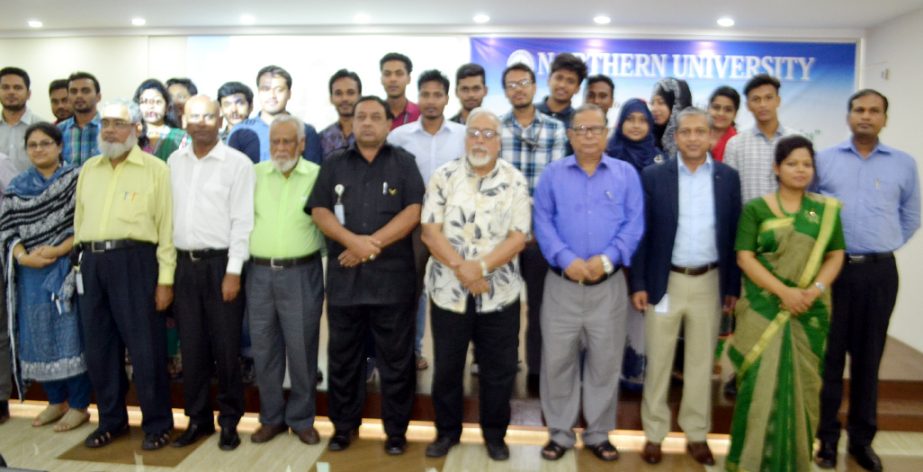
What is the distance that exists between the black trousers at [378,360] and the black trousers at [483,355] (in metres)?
0.16

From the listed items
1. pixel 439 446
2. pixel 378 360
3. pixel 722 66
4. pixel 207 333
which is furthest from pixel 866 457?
pixel 722 66

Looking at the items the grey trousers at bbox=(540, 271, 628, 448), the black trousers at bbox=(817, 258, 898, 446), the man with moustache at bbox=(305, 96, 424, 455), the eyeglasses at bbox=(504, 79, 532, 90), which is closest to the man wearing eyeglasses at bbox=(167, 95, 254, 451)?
the man with moustache at bbox=(305, 96, 424, 455)

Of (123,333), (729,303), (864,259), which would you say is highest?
(864,259)

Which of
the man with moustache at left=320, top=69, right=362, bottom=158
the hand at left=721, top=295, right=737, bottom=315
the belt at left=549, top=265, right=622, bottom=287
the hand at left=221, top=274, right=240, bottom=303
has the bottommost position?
the hand at left=721, top=295, right=737, bottom=315

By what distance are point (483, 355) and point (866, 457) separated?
1925mm

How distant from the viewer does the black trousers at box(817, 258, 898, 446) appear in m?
3.11

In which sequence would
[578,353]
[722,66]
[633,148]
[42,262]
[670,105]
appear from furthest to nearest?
[722,66]
[670,105]
[633,148]
[42,262]
[578,353]

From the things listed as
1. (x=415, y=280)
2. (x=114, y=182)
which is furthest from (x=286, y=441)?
(x=114, y=182)

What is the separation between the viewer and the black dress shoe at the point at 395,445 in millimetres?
3295

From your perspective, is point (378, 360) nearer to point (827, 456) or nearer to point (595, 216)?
point (595, 216)

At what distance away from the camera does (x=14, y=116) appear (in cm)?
454

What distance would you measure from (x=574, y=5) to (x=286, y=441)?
4626mm

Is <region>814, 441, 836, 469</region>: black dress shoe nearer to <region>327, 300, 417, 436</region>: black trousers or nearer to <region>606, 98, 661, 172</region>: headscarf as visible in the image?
<region>606, 98, 661, 172</region>: headscarf

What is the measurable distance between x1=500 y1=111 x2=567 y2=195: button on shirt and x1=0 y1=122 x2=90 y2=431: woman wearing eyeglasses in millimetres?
2286
